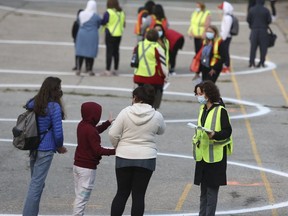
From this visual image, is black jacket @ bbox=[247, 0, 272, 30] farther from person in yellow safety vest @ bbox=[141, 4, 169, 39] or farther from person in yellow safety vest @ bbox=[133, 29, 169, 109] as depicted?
person in yellow safety vest @ bbox=[133, 29, 169, 109]

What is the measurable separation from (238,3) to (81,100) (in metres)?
18.1

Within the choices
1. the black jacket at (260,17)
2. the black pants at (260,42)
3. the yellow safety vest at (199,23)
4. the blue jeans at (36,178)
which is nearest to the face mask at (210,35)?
the yellow safety vest at (199,23)

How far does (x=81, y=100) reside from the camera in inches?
732

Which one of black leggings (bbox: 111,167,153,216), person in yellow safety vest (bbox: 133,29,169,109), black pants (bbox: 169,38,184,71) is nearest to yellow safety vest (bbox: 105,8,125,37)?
black pants (bbox: 169,38,184,71)

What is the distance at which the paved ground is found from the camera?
11.5 m

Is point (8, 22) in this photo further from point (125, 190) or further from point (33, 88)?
point (125, 190)

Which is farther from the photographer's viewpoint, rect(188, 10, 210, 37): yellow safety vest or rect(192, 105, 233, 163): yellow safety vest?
rect(188, 10, 210, 37): yellow safety vest

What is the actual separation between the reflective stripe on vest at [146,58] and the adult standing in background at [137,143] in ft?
20.6

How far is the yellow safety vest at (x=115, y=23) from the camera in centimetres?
2166

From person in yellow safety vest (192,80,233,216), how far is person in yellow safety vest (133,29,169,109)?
588cm

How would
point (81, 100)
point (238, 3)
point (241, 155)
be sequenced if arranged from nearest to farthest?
1. point (241, 155)
2. point (81, 100)
3. point (238, 3)

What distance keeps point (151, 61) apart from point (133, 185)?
657 centimetres

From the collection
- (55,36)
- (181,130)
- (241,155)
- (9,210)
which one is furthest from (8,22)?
A: (9,210)

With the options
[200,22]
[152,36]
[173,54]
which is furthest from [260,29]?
[152,36]
